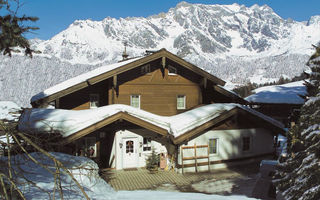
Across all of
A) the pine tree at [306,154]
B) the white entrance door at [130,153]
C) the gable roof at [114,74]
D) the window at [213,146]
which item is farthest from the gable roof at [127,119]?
the pine tree at [306,154]

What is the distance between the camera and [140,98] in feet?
65.4

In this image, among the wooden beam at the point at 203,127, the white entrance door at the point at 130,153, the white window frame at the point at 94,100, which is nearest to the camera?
the wooden beam at the point at 203,127

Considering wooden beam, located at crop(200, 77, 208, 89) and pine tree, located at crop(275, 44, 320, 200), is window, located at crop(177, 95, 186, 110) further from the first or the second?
pine tree, located at crop(275, 44, 320, 200)

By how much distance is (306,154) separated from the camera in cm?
835

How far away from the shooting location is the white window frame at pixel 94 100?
1930 centimetres

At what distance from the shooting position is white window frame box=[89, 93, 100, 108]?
19.3 meters

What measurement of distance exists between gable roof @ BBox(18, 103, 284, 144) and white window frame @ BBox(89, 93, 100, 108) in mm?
2100

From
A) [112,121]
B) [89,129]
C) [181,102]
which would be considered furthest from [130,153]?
[181,102]

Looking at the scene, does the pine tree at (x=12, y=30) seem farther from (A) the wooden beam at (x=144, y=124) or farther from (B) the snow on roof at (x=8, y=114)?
(A) the wooden beam at (x=144, y=124)

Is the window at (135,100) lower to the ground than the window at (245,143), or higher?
higher

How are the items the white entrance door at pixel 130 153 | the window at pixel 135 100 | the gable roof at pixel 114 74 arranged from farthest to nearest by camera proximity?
the window at pixel 135 100 → the white entrance door at pixel 130 153 → the gable roof at pixel 114 74

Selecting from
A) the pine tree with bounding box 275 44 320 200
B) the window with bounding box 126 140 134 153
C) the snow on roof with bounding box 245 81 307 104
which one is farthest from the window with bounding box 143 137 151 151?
the snow on roof with bounding box 245 81 307 104

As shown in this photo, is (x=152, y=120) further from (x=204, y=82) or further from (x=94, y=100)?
(x=204, y=82)

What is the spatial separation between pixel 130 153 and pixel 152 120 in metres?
2.81
